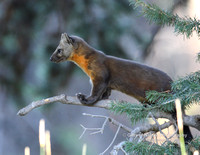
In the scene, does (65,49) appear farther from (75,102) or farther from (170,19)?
(170,19)

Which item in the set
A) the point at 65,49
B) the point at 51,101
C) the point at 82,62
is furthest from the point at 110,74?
the point at 51,101

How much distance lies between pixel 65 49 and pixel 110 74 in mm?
453

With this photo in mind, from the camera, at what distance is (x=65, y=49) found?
3795mm

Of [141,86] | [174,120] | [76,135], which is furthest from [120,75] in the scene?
[76,135]

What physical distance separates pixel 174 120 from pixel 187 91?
1.87 feet

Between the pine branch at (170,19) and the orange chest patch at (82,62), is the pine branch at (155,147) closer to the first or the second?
the pine branch at (170,19)

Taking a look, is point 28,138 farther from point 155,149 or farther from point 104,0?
point 155,149

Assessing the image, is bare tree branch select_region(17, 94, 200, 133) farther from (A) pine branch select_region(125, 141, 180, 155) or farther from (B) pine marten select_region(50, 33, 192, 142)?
(B) pine marten select_region(50, 33, 192, 142)

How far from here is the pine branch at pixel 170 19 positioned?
7.66 ft

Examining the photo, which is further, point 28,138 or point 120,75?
point 28,138

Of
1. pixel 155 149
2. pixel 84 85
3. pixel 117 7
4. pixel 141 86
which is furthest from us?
pixel 84 85

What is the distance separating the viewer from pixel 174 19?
2.40 metres

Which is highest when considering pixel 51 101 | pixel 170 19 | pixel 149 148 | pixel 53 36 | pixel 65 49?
pixel 53 36

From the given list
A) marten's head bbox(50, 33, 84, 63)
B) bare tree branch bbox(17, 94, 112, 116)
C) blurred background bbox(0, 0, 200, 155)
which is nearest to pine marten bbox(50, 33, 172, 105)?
marten's head bbox(50, 33, 84, 63)
